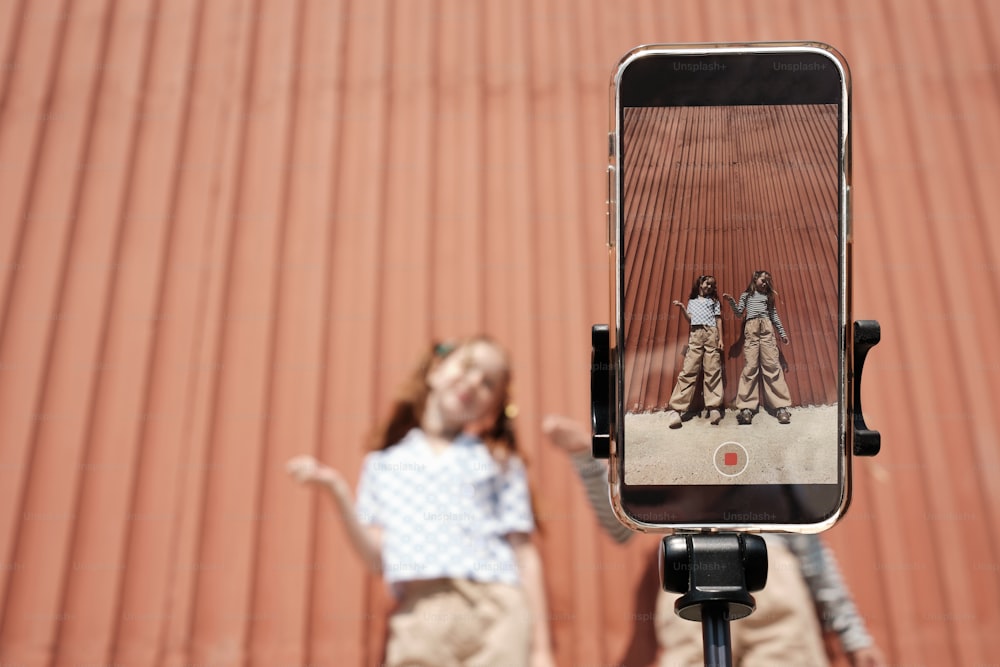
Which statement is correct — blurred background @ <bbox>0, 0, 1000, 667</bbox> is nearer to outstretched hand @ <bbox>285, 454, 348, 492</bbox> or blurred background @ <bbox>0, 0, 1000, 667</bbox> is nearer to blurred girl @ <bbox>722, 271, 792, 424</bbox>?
outstretched hand @ <bbox>285, 454, 348, 492</bbox>

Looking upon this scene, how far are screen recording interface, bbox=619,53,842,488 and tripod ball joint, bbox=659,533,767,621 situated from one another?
0.18 feet

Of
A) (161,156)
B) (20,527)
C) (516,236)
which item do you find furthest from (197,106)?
(20,527)

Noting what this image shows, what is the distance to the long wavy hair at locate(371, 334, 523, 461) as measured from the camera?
1.70m

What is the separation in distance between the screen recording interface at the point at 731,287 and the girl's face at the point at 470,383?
3.37 feet

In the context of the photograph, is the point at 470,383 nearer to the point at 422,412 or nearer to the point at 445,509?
the point at 422,412

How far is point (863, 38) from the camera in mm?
2361

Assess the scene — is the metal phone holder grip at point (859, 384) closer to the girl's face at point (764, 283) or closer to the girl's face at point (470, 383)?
the girl's face at point (764, 283)

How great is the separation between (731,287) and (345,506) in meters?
1.07

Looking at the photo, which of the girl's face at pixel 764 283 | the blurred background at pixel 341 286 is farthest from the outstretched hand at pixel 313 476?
Answer: the girl's face at pixel 764 283

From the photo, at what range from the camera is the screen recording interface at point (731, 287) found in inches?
23.6

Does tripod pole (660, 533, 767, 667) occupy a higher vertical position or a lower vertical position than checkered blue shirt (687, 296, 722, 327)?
lower

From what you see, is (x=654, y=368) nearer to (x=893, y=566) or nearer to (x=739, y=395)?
(x=739, y=395)

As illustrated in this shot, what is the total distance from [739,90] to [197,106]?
2.07 metres

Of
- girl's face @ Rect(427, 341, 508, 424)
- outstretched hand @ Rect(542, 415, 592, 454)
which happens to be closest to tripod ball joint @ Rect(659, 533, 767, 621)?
outstretched hand @ Rect(542, 415, 592, 454)
